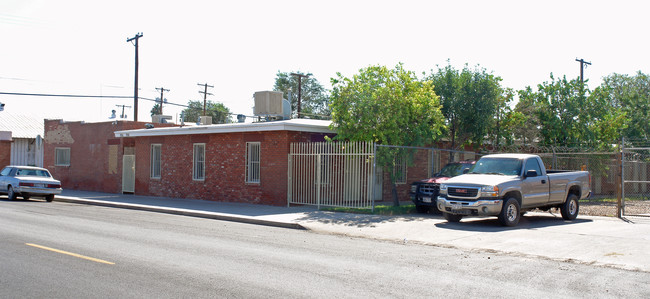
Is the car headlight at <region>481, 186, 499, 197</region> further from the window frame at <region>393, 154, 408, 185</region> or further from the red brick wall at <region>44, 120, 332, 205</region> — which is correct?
the red brick wall at <region>44, 120, 332, 205</region>

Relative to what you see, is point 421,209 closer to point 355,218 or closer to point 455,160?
point 355,218

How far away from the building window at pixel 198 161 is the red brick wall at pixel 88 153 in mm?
6574

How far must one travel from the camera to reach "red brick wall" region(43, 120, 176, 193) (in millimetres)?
28156

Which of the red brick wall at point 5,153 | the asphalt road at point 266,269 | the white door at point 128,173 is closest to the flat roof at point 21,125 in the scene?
the red brick wall at point 5,153

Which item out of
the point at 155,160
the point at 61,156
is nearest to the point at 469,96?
the point at 155,160

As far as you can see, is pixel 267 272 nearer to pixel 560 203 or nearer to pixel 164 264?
pixel 164 264

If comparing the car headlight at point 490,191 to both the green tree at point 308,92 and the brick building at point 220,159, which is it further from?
the green tree at point 308,92

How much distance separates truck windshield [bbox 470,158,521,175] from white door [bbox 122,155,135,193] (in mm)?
18765

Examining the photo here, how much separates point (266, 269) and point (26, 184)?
18.6 m

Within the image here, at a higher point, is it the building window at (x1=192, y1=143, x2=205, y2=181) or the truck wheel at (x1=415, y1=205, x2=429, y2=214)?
the building window at (x1=192, y1=143, x2=205, y2=181)

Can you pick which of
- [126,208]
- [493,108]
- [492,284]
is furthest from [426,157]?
[492,284]

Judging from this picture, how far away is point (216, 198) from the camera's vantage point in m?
22.2

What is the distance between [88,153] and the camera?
29.9 meters

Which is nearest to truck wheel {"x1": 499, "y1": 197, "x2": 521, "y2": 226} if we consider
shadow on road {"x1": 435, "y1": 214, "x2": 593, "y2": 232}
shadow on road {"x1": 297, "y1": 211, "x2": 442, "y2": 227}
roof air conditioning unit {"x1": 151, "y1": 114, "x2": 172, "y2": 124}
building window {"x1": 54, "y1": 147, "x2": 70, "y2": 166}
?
shadow on road {"x1": 435, "y1": 214, "x2": 593, "y2": 232}
